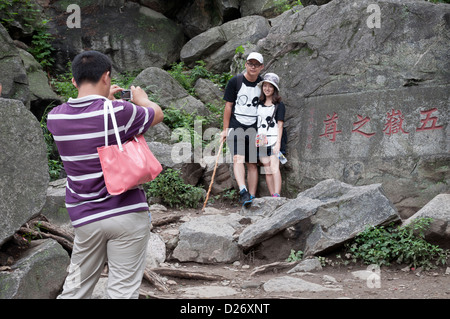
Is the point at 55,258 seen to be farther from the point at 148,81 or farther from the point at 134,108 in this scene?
the point at 148,81

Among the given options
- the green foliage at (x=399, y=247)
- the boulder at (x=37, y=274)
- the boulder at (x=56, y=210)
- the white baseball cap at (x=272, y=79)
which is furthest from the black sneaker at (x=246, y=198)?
the boulder at (x=37, y=274)

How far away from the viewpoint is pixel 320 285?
14.9 feet

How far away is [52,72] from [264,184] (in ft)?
27.4

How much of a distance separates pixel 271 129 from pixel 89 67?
14.7 feet

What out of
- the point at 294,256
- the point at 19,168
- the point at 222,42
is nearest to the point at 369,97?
the point at 294,256

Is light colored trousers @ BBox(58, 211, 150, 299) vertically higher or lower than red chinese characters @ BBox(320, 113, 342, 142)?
lower

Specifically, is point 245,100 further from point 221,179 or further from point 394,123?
point 394,123

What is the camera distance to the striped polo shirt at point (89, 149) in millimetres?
2695

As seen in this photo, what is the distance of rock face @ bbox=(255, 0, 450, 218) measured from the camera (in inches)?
255

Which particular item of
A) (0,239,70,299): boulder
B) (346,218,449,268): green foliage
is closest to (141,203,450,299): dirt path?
(346,218,449,268): green foliage

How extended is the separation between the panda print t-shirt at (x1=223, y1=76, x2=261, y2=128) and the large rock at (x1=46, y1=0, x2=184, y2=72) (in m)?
6.98

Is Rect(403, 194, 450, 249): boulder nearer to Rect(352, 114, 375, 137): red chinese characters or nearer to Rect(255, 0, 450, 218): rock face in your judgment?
Rect(255, 0, 450, 218): rock face

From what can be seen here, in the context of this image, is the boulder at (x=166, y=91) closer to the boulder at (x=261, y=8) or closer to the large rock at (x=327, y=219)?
the boulder at (x=261, y=8)

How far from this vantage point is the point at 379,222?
521 cm
